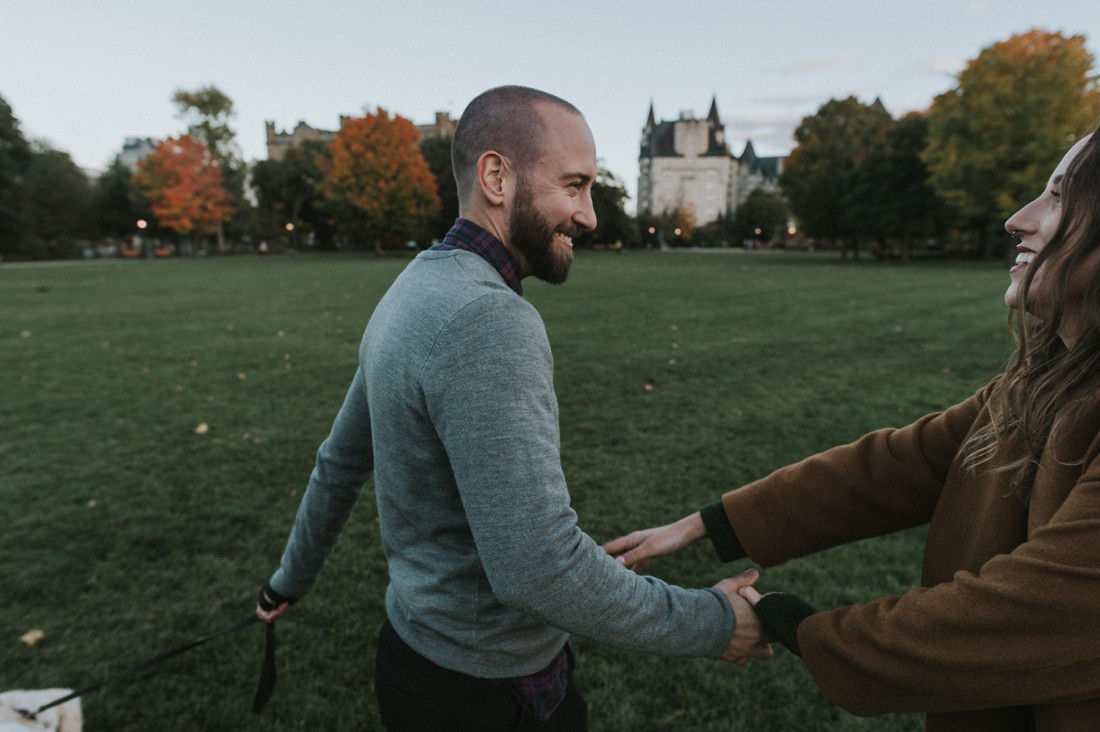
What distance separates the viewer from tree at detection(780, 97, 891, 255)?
4831 cm

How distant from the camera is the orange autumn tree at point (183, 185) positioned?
5853 centimetres

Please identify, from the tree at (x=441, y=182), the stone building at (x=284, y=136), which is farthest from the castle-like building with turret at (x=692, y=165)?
the tree at (x=441, y=182)

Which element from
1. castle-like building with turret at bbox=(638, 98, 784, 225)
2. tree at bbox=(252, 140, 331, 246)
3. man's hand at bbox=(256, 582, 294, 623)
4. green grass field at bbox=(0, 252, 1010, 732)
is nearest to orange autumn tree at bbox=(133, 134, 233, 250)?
tree at bbox=(252, 140, 331, 246)

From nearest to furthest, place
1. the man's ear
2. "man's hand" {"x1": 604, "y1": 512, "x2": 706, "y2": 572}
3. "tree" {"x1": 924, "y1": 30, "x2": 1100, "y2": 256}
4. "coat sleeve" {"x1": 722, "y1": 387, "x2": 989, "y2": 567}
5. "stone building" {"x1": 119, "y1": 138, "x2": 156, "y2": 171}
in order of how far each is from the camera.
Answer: the man's ear < "coat sleeve" {"x1": 722, "y1": 387, "x2": 989, "y2": 567} < "man's hand" {"x1": 604, "y1": 512, "x2": 706, "y2": 572} < "tree" {"x1": 924, "y1": 30, "x2": 1100, "y2": 256} < "stone building" {"x1": 119, "y1": 138, "x2": 156, "y2": 171}

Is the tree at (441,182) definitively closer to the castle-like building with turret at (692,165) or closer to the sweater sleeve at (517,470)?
the sweater sleeve at (517,470)

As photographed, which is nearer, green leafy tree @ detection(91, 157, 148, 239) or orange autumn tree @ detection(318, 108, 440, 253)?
orange autumn tree @ detection(318, 108, 440, 253)

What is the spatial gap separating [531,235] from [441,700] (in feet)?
3.79

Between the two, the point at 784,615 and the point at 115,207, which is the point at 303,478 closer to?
the point at 784,615

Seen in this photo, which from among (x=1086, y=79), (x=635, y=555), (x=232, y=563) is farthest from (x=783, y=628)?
(x=1086, y=79)

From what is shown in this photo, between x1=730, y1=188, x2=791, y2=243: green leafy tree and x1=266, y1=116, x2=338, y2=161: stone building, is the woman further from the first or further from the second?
→ x1=266, y1=116, x2=338, y2=161: stone building

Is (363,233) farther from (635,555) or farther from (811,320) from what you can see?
(635,555)

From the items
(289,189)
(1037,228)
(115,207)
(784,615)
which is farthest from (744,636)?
(115,207)

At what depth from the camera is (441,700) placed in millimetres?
1613

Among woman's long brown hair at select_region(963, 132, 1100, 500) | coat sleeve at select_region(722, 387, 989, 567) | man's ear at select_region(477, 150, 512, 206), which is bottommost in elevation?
coat sleeve at select_region(722, 387, 989, 567)
